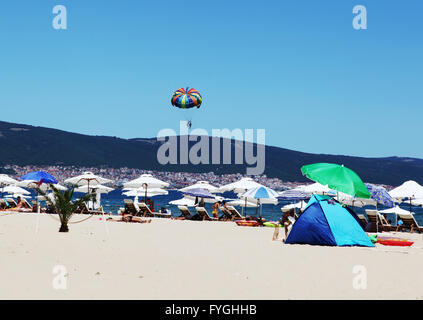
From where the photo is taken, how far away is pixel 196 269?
24.7ft

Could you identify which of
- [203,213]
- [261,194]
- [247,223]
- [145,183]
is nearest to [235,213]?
[203,213]

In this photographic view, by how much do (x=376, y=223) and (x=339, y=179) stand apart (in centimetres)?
663

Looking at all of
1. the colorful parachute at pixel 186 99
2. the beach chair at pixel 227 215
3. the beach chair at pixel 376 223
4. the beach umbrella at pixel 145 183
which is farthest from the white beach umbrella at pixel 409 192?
the colorful parachute at pixel 186 99

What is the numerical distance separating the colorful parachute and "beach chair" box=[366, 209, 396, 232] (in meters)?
11.4

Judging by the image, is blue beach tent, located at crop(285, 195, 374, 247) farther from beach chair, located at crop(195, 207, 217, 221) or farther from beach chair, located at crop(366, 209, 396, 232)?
beach chair, located at crop(195, 207, 217, 221)

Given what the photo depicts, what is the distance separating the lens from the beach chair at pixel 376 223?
54.8 ft

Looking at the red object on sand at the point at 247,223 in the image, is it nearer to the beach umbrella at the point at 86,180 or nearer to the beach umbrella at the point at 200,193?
the beach umbrella at the point at 200,193

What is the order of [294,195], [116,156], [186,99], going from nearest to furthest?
[294,195] → [186,99] → [116,156]

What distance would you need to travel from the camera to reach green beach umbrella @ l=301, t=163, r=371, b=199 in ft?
36.1

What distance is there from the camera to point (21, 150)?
151m

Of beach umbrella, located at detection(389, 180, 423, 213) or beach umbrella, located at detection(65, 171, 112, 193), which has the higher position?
beach umbrella, located at detection(65, 171, 112, 193)

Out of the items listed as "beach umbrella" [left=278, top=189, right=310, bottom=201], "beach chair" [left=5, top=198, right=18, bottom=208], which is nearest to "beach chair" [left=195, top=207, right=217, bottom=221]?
"beach umbrella" [left=278, top=189, right=310, bottom=201]

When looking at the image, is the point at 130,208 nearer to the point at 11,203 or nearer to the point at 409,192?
the point at 11,203

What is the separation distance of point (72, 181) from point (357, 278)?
19.0m
